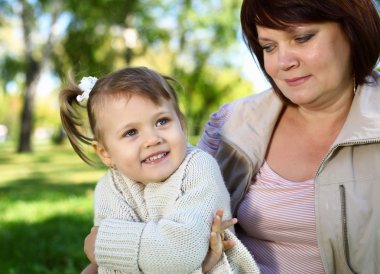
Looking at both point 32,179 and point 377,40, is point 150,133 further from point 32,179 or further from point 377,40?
point 32,179

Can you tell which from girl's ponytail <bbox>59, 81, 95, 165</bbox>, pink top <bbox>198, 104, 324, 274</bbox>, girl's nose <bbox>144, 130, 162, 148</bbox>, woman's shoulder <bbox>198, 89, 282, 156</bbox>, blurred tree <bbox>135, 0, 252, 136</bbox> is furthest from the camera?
blurred tree <bbox>135, 0, 252, 136</bbox>

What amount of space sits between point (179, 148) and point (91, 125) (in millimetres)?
421

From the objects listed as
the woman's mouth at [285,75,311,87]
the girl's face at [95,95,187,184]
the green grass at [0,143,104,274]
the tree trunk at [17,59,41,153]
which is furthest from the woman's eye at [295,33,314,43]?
the tree trunk at [17,59,41,153]

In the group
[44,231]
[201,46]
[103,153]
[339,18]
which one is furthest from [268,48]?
[201,46]

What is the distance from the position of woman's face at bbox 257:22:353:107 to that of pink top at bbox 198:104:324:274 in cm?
39

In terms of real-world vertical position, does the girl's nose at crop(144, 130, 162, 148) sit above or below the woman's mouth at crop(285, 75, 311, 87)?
below

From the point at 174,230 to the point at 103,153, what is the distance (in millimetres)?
568

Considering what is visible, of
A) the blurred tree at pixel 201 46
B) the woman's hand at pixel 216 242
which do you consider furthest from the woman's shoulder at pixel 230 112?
the blurred tree at pixel 201 46

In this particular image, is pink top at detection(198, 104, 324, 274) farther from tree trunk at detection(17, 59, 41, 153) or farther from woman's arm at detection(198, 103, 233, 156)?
tree trunk at detection(17, 59, 41, 153)

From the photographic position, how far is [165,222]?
202 cm

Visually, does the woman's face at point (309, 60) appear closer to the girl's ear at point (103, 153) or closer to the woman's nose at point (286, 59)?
the woman's nose at point (286, 59)

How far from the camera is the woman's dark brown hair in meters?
2.29

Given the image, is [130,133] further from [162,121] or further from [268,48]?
[268,48]

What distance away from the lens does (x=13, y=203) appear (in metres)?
7.25
